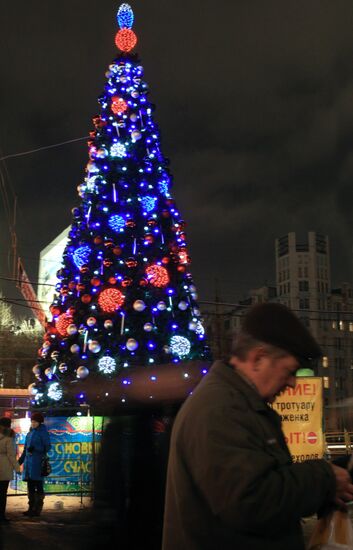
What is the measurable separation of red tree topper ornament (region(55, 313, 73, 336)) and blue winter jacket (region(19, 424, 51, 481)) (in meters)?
3.62

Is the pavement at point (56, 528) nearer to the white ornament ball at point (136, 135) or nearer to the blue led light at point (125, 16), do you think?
the white ornament ball at point (136, 135)

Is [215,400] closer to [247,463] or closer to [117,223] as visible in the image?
[247,463]

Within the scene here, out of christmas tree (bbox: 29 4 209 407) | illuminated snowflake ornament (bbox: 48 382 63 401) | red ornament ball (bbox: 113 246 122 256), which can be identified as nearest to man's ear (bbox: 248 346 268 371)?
christmas tree (bbox: 29 4 209 407)

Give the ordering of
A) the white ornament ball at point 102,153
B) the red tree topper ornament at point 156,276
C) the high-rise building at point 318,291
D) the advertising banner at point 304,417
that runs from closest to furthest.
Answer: the advertising banner at point 304,417 → the red tree topper ornament at point 156,276 → the white ornament ball at point 102,153 → the high-rise building at point 318,291

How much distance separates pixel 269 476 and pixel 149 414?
3.86 meters

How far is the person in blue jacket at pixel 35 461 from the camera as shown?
11.9 m

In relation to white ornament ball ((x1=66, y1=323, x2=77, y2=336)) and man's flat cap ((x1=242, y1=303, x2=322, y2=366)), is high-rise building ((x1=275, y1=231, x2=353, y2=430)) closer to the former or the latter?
white ornament ball ((x1=66, y1=323, x2=77, y2=336))

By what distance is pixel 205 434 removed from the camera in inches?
84.8

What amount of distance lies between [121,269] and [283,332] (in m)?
12.9

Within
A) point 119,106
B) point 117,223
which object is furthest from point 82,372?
point 119,106

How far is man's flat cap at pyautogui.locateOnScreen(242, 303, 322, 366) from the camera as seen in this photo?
2334 millimetres

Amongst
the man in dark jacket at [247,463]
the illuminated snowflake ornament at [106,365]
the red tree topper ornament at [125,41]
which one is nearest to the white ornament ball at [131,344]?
the illuminated snowflake ornament at [106,365]

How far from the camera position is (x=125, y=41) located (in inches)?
678

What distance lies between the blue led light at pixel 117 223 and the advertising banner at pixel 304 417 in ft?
25.4
